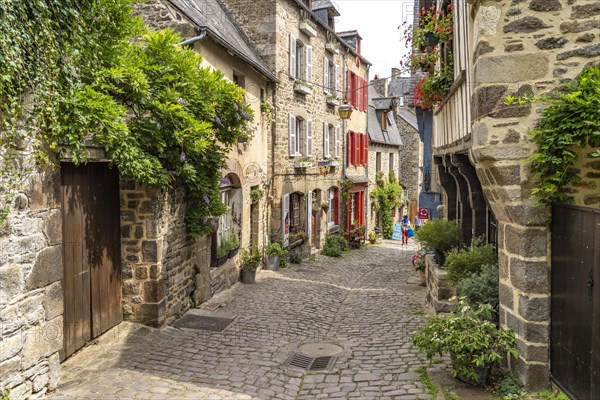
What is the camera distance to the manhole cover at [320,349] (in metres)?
6.39

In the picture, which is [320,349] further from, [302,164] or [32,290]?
[302,164]

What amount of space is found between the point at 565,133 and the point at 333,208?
1429cm

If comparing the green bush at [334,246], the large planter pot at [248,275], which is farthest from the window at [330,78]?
the large planter pot at [248,275]

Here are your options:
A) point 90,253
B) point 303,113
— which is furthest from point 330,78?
point 90,253

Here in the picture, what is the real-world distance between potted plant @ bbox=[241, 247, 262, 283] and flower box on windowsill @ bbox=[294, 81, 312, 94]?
4904mm

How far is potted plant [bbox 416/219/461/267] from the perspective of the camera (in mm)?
8242

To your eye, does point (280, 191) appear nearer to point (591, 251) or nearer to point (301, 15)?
point (301, 15)

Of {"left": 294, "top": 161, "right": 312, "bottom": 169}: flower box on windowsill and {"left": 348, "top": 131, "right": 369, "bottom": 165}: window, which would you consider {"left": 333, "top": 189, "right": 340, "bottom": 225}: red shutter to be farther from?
{"left": 294, "top": 161, "right": 312, "bottom": 169}: flower box on windowsill

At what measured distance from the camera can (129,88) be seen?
19.5ft

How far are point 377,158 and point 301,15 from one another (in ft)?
34.1

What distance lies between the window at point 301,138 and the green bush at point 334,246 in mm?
3167

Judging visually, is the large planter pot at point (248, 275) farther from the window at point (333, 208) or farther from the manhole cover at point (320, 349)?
the window at point (333, 208)

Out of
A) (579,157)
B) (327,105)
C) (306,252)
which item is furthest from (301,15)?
(579,157)

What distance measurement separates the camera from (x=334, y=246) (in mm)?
16641
